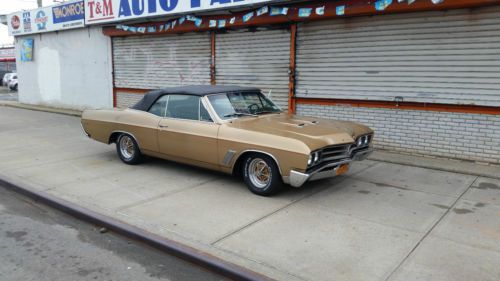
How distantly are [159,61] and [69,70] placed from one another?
17.4 ft

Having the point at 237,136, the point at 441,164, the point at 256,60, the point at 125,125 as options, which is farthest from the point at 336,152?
the point at 256,60

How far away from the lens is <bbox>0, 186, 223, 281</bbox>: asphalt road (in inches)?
146

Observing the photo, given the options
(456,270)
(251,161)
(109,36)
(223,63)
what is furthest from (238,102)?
(109,36)

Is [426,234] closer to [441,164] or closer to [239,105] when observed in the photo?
[239,105]

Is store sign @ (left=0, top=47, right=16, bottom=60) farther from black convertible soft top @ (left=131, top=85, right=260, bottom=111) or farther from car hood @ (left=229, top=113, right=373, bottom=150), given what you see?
car hood @ (left=229, top=113, right=373, bottom=150)

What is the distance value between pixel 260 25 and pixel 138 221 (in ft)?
21.5

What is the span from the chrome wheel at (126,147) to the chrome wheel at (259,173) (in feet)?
8.65

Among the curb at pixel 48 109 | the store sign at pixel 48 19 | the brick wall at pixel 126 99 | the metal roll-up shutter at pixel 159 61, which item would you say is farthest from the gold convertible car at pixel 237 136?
the store sign at pixel 48 19

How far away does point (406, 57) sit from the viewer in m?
7.98

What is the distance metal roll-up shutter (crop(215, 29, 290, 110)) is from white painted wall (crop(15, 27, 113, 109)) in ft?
17.5

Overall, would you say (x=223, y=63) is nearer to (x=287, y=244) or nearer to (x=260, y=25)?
(x=260, y=25)

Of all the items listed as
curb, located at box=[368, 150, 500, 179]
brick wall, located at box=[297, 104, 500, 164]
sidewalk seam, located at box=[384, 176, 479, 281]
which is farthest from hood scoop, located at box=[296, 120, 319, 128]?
brick wall, located at box=[297, 104, 500, 164]

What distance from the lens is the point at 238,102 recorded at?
6.46 meters

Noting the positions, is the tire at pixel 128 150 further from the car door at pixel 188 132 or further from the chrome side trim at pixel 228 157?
the chrome side trim at pixel 228 157
